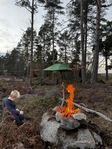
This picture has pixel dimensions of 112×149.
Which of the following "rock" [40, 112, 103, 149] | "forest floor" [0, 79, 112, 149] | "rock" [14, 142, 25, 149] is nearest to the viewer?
"rock" [40, 112, 103, 149]

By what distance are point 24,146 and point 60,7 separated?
40916mm

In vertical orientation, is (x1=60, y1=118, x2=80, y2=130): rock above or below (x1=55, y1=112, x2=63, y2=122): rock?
below

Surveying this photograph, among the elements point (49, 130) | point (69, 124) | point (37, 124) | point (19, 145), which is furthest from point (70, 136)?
point (37, 124)

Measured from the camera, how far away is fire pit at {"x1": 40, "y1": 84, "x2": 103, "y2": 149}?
27.6 feet

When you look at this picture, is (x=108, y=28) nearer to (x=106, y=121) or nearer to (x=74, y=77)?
(x=74, y=77)

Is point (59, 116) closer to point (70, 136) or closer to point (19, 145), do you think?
point (70, 136)

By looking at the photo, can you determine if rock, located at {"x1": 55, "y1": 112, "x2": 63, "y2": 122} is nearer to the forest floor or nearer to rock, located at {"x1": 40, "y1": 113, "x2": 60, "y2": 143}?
rock, located at {"x1": 40, "y1": 113, "x2": 60, "y2": 143}

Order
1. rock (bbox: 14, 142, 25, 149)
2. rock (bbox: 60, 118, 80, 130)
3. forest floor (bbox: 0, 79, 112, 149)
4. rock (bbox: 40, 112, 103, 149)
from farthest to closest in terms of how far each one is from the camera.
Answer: forest floor (bbox: 0, 79, 112, 149), rock (bbox: 60, 118, 80, 130), rock (bbox: 14, 142, 25, 149), rock (bbox: 40, 112, 103, 149)

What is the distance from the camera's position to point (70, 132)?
28.7 feet

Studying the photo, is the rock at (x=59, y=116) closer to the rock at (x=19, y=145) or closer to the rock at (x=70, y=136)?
the rock at (x=70, y=136)

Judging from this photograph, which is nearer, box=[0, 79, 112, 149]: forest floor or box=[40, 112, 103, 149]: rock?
box=[40, 112, 103, 149]: rock

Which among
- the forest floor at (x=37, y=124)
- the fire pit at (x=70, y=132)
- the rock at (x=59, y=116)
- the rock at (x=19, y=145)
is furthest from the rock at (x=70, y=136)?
the rock at (x=19, y=145)

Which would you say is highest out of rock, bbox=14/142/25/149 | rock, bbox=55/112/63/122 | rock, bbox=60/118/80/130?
rock, bbox=55/112/63/122

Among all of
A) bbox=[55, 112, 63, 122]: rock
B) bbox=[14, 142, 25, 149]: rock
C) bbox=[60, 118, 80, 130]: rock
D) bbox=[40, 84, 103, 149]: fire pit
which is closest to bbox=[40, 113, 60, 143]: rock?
bbox=[40, 84, 103, 149]: fire pit
